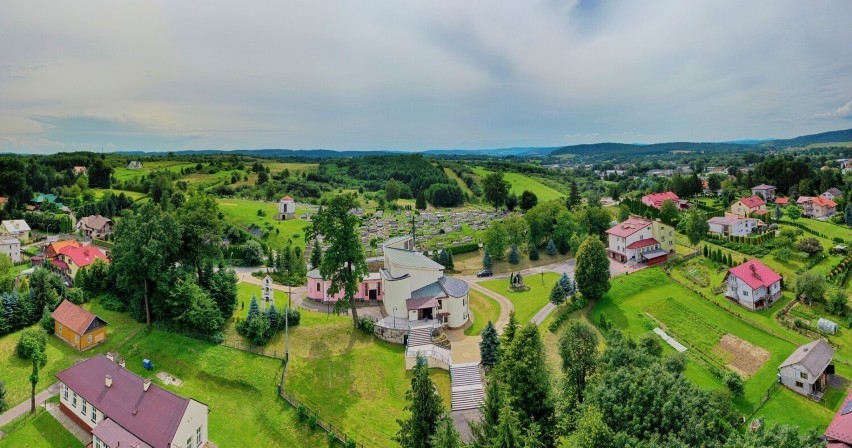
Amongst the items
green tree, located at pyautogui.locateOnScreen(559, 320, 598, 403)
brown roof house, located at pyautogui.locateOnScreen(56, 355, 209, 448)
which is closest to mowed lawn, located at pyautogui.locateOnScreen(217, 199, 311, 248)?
brown roof house, located at pyautogui.locateOnScreen(56, 355, 209, 448)

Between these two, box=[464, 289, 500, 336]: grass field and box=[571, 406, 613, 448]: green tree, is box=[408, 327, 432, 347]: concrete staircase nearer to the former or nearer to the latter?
box=[464, 289, 500, 336]: grass field

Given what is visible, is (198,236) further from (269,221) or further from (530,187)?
(530,187)

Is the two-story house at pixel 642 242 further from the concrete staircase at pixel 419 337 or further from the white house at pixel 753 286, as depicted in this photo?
the concrete staircase at pixel 419 337

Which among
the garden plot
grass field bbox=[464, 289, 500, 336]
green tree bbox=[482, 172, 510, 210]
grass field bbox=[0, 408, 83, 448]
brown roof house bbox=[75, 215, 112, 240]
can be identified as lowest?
the garden plot

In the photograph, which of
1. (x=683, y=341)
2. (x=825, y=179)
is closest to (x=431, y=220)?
(x=683, y=341)

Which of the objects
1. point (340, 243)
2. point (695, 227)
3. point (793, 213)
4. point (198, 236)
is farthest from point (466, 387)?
point (793, 213)

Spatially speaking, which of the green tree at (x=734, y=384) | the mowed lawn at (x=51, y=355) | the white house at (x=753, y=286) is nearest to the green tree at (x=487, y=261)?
the white house at (x=753, y=286)
